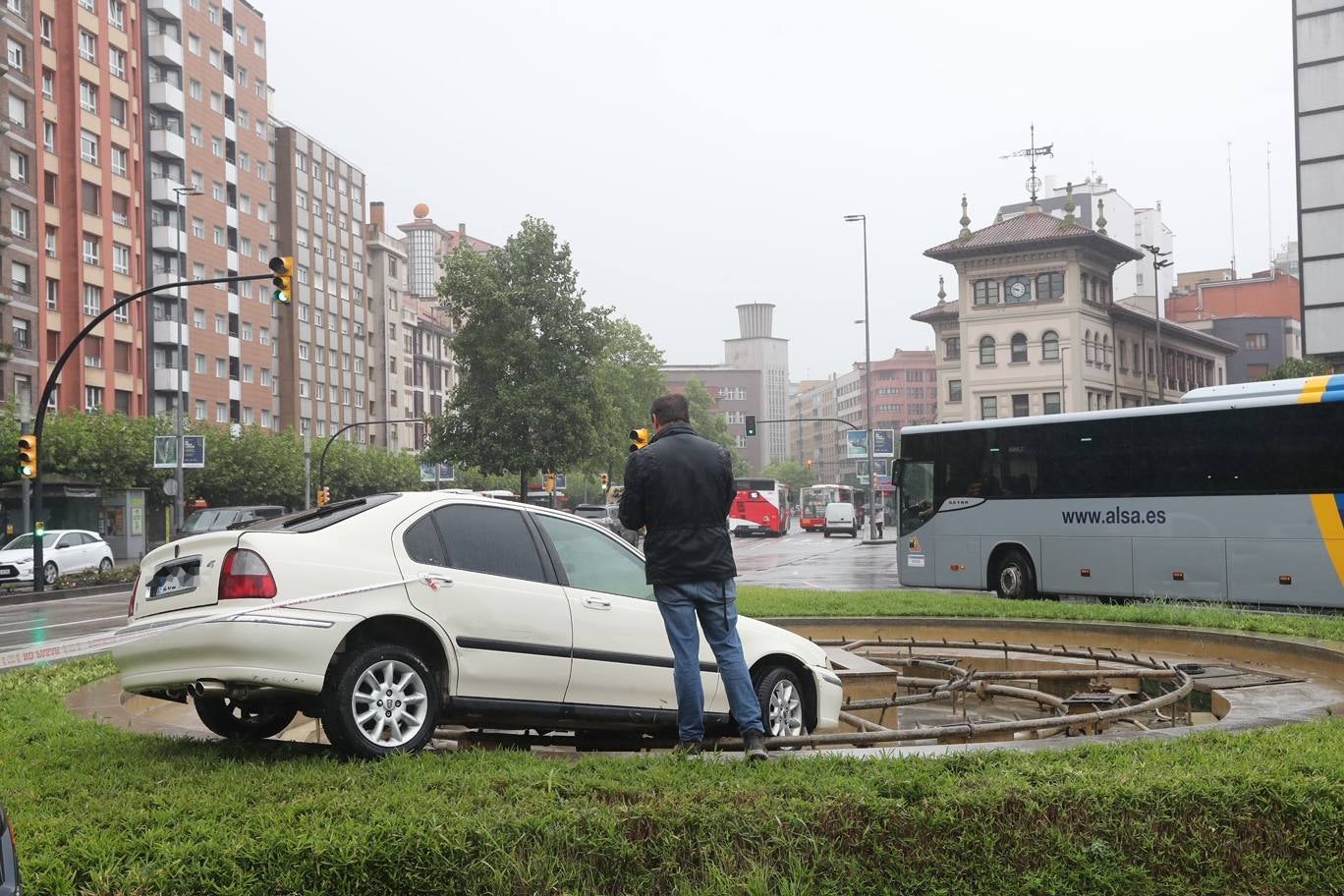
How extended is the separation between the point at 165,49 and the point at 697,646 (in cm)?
7542

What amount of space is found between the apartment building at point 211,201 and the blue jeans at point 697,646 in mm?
65099

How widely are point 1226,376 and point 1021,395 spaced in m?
35.1

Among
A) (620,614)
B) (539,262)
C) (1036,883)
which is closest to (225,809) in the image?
(620,614)

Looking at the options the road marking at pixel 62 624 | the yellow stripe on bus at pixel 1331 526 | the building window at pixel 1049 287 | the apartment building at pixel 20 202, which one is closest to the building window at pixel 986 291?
the building window at pixel 1049 287

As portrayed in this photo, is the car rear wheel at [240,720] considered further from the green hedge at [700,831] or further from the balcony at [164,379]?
the balcony at [164,379]

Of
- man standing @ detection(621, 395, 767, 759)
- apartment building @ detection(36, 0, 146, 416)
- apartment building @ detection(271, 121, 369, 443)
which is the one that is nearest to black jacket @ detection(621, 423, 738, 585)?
man standing @ detection(621, 395, 767, 759)

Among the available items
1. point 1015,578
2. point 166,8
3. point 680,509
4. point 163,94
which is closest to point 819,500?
point 163,94

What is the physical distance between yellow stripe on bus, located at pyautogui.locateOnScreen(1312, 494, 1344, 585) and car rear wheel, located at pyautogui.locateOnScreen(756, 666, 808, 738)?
12.8 meters

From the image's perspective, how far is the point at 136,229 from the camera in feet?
226

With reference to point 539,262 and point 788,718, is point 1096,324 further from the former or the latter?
point 788,718

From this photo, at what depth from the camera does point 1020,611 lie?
1518 centimetres

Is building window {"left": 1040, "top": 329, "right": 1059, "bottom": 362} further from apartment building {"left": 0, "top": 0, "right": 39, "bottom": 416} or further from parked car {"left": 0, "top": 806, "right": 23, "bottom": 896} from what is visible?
parked car {"left": 0, "top": 806, "right": 23, "bottom": 896}

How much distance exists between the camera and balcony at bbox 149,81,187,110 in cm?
7269

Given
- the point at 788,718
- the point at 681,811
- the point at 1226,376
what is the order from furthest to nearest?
the point at 1226,376 < the point at 788,718 < the point at 681,811
